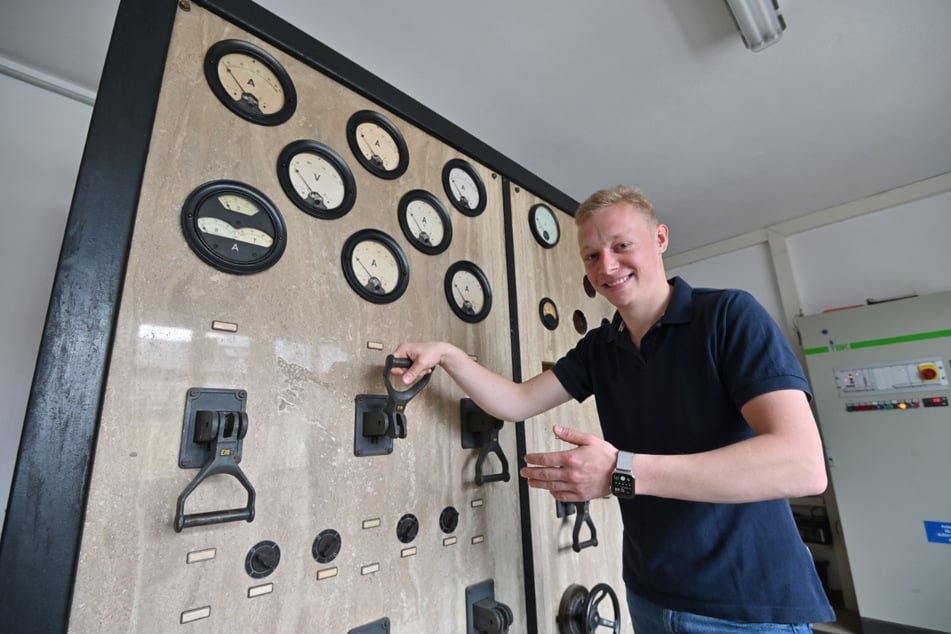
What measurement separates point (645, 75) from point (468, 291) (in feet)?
4.72

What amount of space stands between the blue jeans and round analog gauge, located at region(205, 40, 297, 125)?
1.51 meters

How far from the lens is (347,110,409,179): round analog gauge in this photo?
51.3 inches

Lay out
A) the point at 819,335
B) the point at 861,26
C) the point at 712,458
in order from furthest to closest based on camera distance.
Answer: the point at 819,335, the point at 861,26, the point at 712,458

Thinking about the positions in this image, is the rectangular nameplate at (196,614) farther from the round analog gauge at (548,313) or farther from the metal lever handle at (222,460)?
the round analog gauge at (548,313)

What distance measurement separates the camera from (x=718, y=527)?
0.97 meters

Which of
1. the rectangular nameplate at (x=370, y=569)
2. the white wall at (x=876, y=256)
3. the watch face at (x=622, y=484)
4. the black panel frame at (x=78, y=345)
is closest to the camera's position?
the black panel frame at (x=78, y=345)

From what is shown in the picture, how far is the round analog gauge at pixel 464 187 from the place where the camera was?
1561 mm

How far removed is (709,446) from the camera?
1.00 metres

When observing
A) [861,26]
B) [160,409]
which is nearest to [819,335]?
[861,26]

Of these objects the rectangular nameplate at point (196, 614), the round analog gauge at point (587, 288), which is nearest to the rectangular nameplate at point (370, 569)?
the rectangular nameplate at point (196, 614)

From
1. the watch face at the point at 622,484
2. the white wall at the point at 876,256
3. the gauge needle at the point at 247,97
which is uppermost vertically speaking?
the white wall at the point at 876,256

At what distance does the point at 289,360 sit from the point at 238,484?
0.27 m

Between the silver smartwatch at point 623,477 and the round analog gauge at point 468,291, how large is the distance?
0.74m

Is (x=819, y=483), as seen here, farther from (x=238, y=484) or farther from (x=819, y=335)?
(x=819, y=335)
